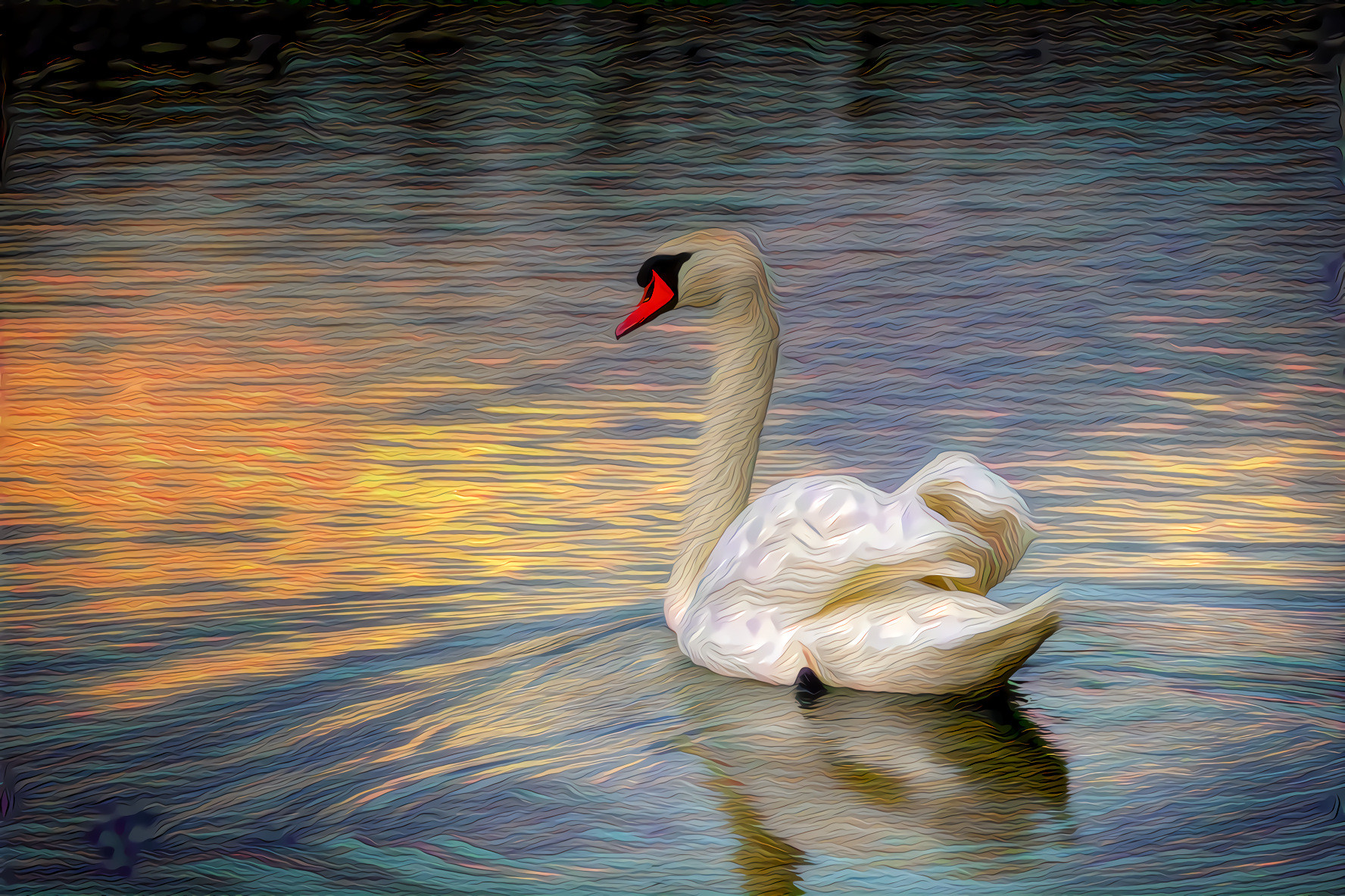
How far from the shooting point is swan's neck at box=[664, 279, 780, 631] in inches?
74.1

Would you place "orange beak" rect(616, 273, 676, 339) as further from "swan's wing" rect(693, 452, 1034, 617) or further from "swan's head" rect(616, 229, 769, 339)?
"swan's wing" rect(693, 452, 1034, 617)

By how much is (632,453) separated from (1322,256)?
131 cm

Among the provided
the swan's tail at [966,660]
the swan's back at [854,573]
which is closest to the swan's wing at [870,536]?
the swan's back at [854,573]

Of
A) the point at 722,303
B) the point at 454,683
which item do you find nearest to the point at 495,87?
the point at 722,303

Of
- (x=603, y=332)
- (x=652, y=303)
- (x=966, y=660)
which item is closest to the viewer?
(x=966, y=660)

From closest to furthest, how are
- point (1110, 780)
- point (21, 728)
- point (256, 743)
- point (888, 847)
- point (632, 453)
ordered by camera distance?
point (888, 847), point (1110, 780), point (256, 743), point (21, 728), point (632, 453)

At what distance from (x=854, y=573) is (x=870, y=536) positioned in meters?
0.06

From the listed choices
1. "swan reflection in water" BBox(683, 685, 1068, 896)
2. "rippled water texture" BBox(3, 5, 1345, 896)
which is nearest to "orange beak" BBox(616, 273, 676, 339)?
"rippled water texture" BBox(3, 5, 1345, 896)

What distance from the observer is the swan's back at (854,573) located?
160cm

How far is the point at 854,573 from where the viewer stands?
163 centimetres

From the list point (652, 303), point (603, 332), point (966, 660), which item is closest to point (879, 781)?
point (966, 660)

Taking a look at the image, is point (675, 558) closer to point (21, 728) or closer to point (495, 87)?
point (495, 87)

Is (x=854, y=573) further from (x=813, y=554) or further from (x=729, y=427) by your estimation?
(x=729, y=427)

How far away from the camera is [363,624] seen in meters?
1.96
